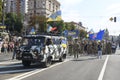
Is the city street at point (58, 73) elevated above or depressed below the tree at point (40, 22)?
below

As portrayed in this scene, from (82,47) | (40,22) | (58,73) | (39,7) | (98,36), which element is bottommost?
(58,73)

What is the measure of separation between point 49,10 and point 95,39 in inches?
4457

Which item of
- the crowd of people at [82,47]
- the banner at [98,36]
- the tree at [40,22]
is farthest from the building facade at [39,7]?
the crowd of people at [82,47]

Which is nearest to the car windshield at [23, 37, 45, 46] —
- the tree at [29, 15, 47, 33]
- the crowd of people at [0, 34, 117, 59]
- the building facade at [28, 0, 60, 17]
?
the crowd of people at [0, 34, 117, 59]

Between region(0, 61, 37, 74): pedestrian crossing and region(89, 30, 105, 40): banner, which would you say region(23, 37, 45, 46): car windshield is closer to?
region(0, 61, 37, 74): pedestrian crossing

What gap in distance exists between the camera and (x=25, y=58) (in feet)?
64.8

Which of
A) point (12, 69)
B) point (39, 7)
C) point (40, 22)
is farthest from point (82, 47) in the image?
point (39, 7)

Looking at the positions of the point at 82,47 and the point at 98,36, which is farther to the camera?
the point at 98,36

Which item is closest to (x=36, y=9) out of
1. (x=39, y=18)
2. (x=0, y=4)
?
(x=39, y=18)

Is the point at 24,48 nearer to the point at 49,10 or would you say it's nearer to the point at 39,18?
the point at 39,18

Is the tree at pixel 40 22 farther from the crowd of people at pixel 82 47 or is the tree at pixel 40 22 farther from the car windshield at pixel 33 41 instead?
the car windshield at pixel 33 41

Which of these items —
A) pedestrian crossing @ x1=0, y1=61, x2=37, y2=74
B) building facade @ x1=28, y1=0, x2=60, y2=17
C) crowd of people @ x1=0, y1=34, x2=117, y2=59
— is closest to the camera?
pedestrian crossing @ x1=0, y1=61, x2=37, y2=74

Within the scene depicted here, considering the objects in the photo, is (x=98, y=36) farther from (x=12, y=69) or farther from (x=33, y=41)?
(x=12, y=69)

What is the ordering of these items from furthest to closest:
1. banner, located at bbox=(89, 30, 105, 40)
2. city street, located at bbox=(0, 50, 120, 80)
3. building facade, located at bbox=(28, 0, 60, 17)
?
building facade, located at bbox=(28, 0, 60, 17)
banner, located at bbox=(89, 30, 105, 40)
city street, located at bbox=(0, 50, 120, 80)
